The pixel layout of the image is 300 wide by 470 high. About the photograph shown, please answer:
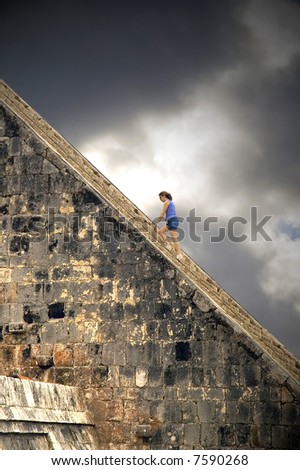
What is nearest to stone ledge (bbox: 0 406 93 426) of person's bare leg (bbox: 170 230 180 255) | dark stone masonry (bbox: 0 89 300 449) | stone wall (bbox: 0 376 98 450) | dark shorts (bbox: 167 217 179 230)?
stone wall (bbox: 0 376 98 450)

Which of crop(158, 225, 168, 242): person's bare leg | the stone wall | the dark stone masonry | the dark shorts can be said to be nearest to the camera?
the stone wall

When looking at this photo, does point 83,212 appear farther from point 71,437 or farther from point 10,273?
point 71,437

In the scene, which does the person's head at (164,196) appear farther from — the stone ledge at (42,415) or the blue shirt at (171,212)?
the stone ledge at (42,415)

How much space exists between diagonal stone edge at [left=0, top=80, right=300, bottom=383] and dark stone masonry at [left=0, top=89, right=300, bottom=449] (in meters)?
0.17

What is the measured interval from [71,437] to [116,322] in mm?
2388

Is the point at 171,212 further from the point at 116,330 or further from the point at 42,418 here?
the point at 42,418

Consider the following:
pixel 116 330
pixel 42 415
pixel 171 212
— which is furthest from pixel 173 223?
pixel 42 415

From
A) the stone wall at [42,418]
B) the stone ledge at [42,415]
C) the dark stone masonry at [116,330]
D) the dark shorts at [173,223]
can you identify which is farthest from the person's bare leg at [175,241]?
the stone ledge at [42,415]

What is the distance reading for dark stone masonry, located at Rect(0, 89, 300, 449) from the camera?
16406mm

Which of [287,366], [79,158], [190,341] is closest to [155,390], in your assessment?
[190,341]

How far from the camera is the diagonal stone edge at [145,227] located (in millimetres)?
16938

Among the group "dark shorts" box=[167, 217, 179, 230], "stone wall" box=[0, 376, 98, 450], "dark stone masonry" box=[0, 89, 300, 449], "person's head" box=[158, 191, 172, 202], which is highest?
"person's head" box=[158, 191, 172, 202]

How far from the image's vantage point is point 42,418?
602 inches

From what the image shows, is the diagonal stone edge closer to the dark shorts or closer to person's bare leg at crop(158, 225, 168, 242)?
person's bare leg at crop(158, 225, 168, 242)
